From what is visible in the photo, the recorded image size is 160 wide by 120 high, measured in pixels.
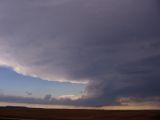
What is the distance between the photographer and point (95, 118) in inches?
1042

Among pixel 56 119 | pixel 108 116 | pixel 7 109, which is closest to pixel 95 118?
pixel 108 116

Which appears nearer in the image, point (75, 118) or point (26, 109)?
point (75, 118)

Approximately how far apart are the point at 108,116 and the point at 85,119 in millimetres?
1779

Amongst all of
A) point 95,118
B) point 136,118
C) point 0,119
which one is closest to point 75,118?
point 95,118

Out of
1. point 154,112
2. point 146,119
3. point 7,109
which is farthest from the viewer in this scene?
point 7,109

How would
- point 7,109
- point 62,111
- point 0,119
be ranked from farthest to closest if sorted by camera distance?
point 7,109
point 62,111
point 0,119

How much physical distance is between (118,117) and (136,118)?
5.24 ft

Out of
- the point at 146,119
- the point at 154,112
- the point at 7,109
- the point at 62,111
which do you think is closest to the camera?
the point at 146,119

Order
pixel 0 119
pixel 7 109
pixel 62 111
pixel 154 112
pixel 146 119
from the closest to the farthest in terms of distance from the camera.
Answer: pixel 0 119 → pixel 146 119 → pixel 154 112 → pixel 62 111 → pixel 7 109

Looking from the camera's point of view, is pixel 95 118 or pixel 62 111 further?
pixel 62 111

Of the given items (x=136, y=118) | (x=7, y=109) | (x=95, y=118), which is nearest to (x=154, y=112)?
(x=136, y=118)

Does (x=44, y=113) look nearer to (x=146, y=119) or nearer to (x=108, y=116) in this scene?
(x=108, y=116)

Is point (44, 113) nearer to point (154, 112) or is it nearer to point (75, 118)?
point (75, 118)

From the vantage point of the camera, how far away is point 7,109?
108 ft
